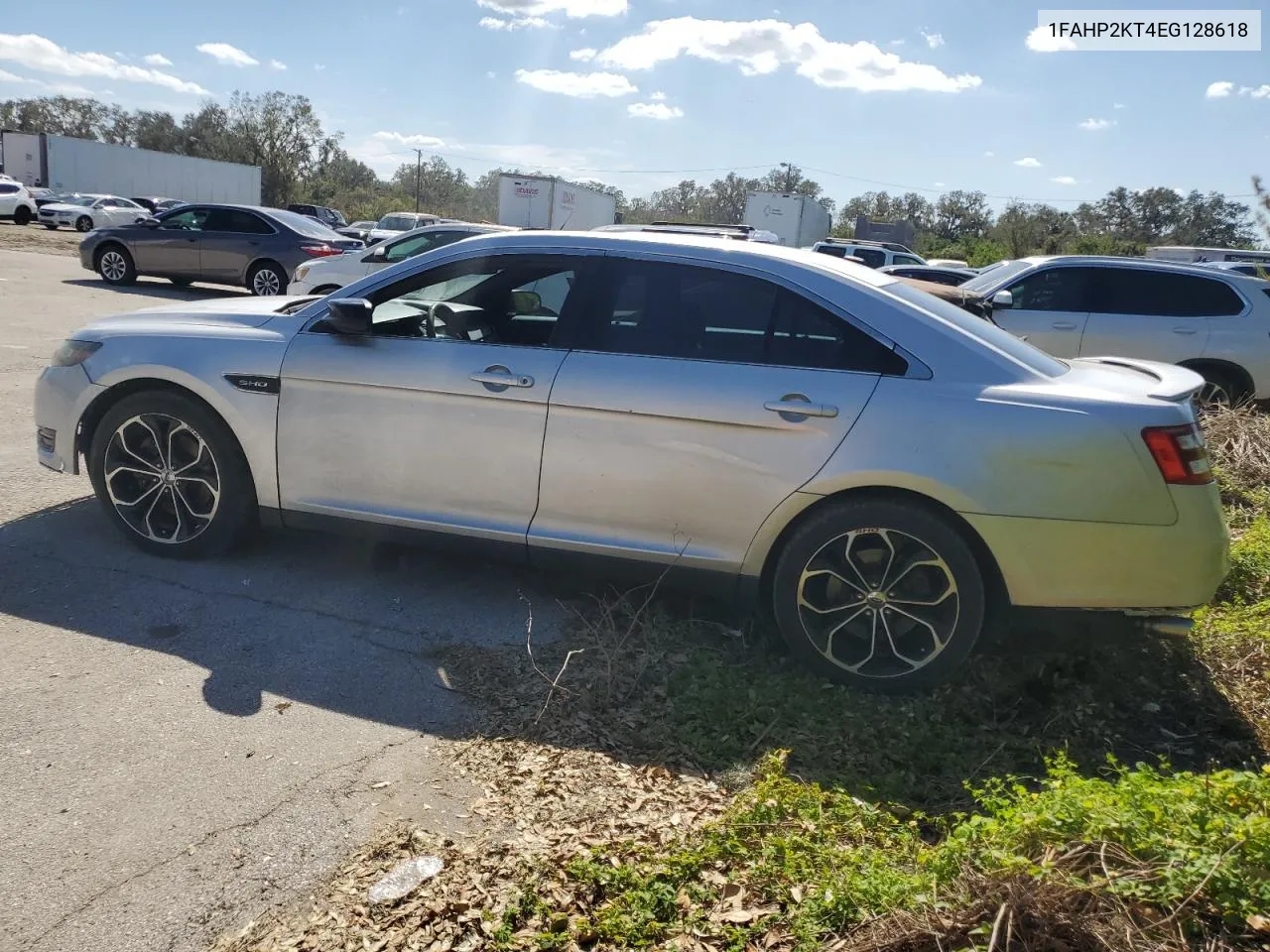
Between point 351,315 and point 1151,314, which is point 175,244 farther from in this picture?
point 1151,314

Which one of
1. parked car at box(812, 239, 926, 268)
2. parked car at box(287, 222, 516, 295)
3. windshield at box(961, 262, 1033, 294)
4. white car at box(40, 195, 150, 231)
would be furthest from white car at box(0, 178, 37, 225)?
windshield at box(961, 262, 1033, 294)

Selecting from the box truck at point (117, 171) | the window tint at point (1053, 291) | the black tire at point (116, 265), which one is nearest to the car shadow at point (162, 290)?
the black tire at point (116, 265)

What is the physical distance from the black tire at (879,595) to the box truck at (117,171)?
→ 53445mm

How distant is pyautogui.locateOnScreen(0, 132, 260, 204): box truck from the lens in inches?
1845

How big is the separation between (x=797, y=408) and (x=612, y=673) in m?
1.29

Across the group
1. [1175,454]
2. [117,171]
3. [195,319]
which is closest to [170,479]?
[195,319]

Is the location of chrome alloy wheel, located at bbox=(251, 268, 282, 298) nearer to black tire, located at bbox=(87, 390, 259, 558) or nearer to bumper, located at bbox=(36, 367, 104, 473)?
bumper, located at bbox=(36, 367, 104, 473)

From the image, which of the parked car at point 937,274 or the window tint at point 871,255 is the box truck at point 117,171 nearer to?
the window tint at point 871,255

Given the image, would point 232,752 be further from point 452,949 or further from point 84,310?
point 84,310

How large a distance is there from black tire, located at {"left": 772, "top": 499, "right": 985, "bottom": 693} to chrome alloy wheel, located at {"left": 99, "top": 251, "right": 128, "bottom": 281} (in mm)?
17514

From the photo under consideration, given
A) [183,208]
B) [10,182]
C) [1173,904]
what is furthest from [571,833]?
[10,182]

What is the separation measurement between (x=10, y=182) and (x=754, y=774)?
44701mm

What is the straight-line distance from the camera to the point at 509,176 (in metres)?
35.2

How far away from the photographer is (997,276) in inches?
406
